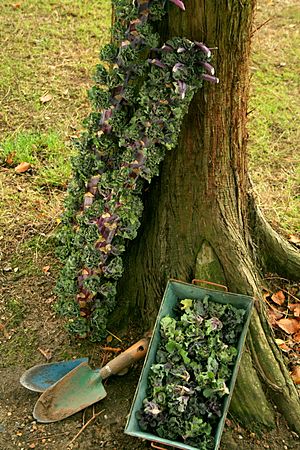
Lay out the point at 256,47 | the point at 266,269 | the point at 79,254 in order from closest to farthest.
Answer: the point at 79,254, the point at 266,269, the point at 256,47

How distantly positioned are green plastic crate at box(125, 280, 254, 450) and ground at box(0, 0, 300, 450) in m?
0.28

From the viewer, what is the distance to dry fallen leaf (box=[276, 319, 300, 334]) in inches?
125

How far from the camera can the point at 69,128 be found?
4750 mm

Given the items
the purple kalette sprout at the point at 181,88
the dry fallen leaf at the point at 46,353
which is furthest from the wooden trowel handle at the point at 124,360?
the purple kalette sprout at the point at 181,88

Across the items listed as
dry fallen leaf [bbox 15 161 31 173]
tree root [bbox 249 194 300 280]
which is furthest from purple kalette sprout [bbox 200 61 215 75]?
dry fallen leaf [bbox 15 161 31 173]

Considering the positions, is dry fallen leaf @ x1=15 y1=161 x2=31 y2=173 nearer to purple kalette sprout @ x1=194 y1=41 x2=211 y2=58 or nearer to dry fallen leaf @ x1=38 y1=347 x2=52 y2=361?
dry fallen leaf @ x1=38 y1=347 x2=52 y2=361

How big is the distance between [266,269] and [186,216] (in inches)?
32.3

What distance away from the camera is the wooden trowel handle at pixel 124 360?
8.99ft

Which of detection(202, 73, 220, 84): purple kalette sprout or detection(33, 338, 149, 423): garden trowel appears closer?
detection(202, 73, 220, 84): purple kalette sprout

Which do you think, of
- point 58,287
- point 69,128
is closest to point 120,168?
point 58,287

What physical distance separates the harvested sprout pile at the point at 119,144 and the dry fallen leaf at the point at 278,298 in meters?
0.90

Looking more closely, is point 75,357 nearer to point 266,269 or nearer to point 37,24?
point 266,269

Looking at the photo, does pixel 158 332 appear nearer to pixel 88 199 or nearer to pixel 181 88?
pixel 88 199

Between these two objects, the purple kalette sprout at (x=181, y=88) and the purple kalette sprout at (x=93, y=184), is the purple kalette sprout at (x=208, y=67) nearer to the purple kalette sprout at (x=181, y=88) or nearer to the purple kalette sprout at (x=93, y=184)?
the purple kalette sprout at (x=181, y=88)
